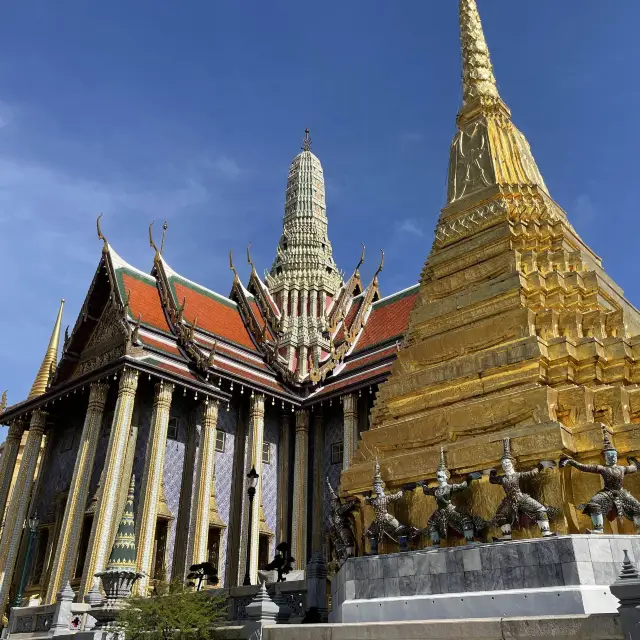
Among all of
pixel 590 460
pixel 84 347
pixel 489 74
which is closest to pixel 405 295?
pixel 489 74

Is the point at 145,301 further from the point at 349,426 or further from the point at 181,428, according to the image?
the point at 349,426

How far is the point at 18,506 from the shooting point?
65.5ft

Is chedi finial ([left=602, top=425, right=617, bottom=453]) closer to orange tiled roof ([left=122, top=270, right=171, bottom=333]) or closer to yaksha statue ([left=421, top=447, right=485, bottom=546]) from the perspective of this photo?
yaksha statue ([left=421, top=447, right=485, bottom=546])

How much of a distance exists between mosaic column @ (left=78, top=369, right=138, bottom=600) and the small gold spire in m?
11.8

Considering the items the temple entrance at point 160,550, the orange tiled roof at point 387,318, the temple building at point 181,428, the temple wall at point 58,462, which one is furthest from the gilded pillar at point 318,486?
the temple wall at point 58,462

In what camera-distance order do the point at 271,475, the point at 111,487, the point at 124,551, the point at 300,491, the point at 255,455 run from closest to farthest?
the point at 124,551 < the point at 111,487 < the point at 255,455 < the point at 300,491 < the point at 271,475

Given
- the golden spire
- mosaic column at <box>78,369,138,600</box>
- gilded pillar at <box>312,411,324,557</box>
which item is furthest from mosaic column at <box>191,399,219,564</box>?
the golden spire

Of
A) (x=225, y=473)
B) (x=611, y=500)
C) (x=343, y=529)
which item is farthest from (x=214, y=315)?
(x=611, y=500)

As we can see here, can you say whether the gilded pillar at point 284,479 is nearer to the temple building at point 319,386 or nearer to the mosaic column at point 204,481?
the temple building at point 319,386

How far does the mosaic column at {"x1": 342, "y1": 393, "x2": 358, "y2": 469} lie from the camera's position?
65.5ft

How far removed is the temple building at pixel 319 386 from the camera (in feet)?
31.8

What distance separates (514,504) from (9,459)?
1888 cm

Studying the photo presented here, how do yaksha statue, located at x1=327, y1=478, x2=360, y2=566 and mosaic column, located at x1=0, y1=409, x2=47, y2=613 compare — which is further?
mosaic column, located at x1=0, y1=409, x2=47, y2=613

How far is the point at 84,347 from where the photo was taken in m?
22.5
